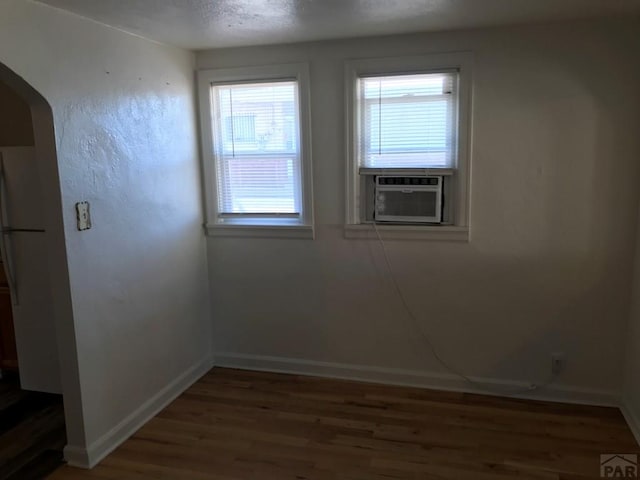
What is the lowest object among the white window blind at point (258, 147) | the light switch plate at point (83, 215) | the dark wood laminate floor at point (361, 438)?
the dark wood laminate floor at point (361, 438)

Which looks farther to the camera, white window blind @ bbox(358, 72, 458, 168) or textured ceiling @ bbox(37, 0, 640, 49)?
white window blind @ bbox(358, 72, 458, 168)

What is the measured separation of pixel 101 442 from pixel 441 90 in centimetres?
283

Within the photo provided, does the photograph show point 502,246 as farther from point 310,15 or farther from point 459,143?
point 310,15

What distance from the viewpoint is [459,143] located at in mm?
3211

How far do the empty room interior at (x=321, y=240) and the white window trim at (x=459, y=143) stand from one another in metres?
0.01

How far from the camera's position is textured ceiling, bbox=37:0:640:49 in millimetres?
2479

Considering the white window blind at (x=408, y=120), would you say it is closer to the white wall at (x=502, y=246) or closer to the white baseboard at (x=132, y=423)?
the white wall at (x=502, y=246)

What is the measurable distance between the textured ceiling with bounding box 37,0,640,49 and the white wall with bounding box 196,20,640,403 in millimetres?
225

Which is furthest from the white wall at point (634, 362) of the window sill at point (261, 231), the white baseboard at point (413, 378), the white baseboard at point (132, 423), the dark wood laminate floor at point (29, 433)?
the dark wood laminate floor at point (29, 433)

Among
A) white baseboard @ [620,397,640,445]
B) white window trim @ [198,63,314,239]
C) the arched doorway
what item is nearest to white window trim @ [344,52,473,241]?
white window trim @ [198,63,314,239]

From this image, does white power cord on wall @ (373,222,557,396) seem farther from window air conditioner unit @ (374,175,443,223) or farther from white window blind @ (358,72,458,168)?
white window blind @ (358,72,458,168)

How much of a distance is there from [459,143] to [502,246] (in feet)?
2.29

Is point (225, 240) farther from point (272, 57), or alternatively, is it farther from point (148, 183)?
point (272, 57)

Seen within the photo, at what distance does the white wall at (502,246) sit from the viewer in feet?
9.87
